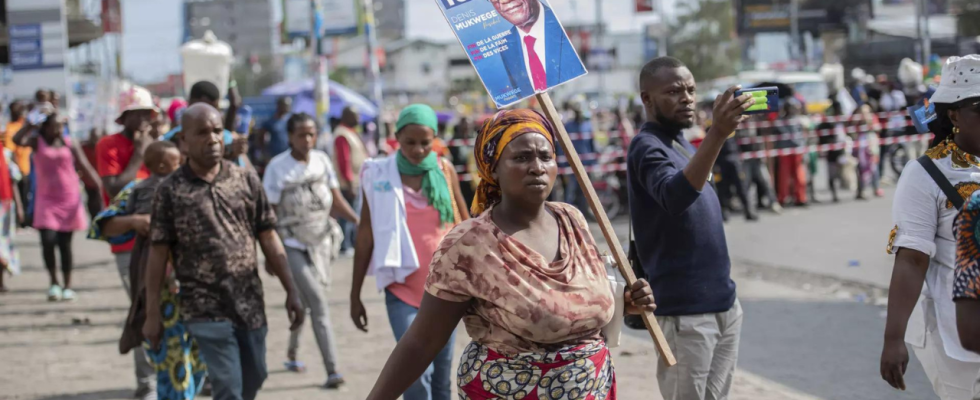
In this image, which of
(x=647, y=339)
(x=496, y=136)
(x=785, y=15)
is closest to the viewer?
(x=496, y=136)

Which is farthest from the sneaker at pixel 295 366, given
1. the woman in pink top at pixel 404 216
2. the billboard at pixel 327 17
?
the billboard at pixel 327 17

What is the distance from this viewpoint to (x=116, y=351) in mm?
8305

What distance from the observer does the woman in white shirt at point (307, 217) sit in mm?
6871

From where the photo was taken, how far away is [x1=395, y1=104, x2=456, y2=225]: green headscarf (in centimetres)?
529

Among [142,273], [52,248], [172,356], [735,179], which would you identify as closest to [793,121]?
[735,179]

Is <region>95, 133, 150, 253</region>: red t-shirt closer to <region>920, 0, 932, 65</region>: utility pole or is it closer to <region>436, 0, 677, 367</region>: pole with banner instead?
<region>436, 0, 677, 367</region>: pole with banner

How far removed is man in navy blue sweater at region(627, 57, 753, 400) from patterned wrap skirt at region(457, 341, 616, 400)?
1.15 meters

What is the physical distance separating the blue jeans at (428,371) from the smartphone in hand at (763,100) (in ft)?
6.51

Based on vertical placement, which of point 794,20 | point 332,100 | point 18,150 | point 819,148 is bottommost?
point 819,148

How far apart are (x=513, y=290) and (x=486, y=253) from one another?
13 centimetres

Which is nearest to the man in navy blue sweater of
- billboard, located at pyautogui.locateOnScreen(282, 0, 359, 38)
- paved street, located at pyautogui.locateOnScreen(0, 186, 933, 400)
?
paved street, located at pyautogui.locateOnScreen(0, 186, 933, 400)

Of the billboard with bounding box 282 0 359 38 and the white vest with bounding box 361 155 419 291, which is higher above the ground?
the billboard with bounding box 282 0 359 38

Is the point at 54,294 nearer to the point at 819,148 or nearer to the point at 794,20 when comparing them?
the point at 819,148

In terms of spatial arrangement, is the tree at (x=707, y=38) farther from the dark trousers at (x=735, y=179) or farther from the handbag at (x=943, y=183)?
the handbag at (x=943, y=183)
